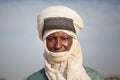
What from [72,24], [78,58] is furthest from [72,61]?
[72,24]

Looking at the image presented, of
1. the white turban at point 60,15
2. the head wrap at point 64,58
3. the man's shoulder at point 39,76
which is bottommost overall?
the man's shoulder at point 39,76

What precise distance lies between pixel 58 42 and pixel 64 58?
0.20ft

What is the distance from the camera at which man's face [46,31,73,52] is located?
1.11m

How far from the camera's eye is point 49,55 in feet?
3.70

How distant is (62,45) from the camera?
111cm

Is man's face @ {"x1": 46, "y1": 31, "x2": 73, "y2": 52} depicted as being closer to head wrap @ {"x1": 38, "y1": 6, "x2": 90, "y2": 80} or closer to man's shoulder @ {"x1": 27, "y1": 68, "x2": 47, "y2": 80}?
head wrap @ {"x1": 38, "y1": 6, "x2": 90, "y2": 80}

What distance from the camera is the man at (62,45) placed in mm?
1116

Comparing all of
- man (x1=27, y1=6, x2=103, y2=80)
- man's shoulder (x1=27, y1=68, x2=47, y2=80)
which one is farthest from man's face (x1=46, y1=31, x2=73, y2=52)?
man's shoulder (x1=27, y1=68, x2=47, y2=80)

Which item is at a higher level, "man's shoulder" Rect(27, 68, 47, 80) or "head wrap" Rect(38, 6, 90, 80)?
"head wrap" Rect(38, 6, 90, 80)

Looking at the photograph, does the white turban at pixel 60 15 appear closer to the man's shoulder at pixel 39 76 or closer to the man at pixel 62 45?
the man at pixel 62 45

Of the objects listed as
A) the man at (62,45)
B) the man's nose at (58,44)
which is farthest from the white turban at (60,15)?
the man's nose at (58,44)

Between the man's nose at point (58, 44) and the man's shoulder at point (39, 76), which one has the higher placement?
the man's nose at point (58, 44)

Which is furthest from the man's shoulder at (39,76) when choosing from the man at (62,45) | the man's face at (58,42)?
the man's face at (58,42)

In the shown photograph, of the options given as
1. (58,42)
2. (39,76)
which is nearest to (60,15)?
(58,42)
